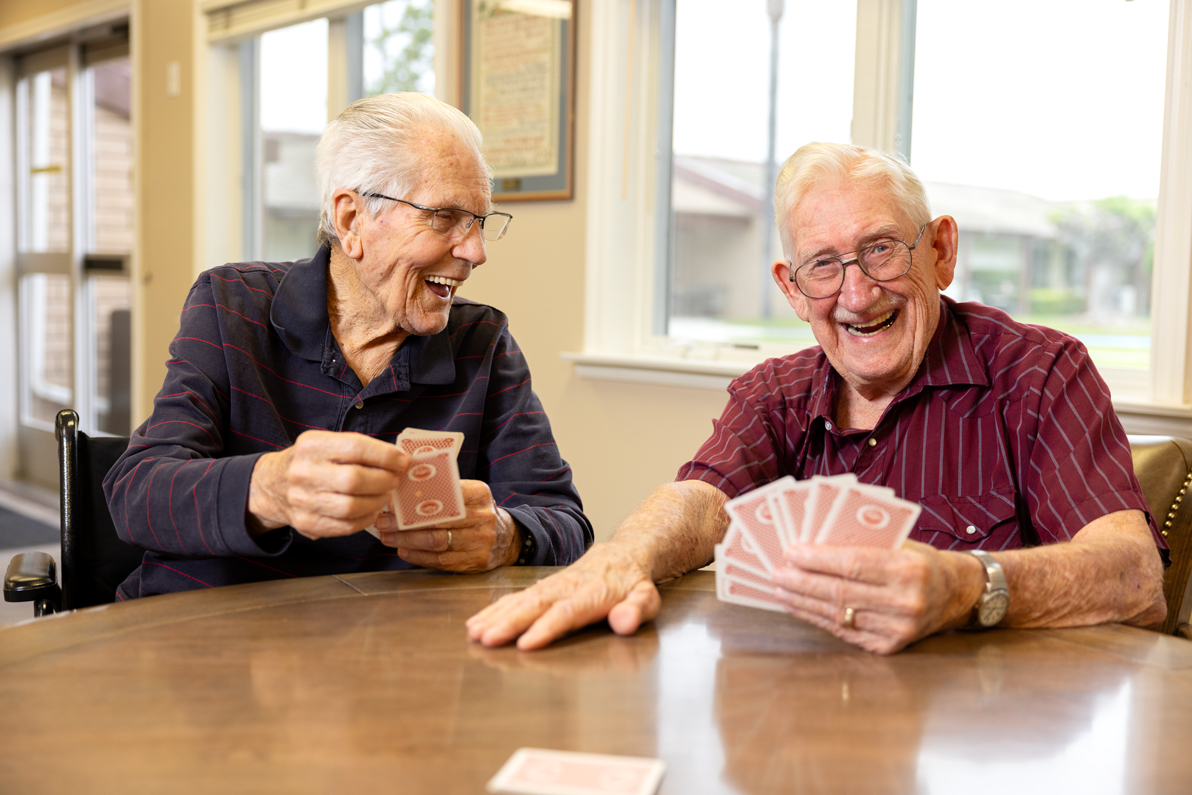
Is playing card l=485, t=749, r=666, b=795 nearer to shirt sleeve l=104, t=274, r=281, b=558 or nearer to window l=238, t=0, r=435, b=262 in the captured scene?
shirt sleeve l=104, t=274, r=281, b=558

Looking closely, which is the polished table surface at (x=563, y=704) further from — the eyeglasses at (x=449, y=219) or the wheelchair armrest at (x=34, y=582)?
the eyeglasses at (x=449, y=219)

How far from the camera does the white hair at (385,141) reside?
5.42ft

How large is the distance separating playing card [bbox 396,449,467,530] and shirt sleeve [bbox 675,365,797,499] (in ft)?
1.42

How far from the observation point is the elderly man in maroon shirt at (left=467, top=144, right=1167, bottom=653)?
1.22 metres

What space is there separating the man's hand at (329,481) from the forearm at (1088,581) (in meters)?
0.75

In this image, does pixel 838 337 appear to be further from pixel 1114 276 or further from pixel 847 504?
pixel 1114 276

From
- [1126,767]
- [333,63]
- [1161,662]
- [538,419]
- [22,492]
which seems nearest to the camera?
[1126,767]

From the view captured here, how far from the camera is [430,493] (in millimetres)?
1349

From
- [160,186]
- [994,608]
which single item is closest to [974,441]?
[994,608]

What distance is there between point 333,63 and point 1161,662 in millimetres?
4057

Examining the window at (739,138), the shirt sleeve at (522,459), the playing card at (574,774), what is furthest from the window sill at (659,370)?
the playing card at (574,774)

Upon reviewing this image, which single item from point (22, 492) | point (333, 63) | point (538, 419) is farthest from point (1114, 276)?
point (22, 492)

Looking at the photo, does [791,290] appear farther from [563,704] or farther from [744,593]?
[563,704]

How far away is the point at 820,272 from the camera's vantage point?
5.38ft
